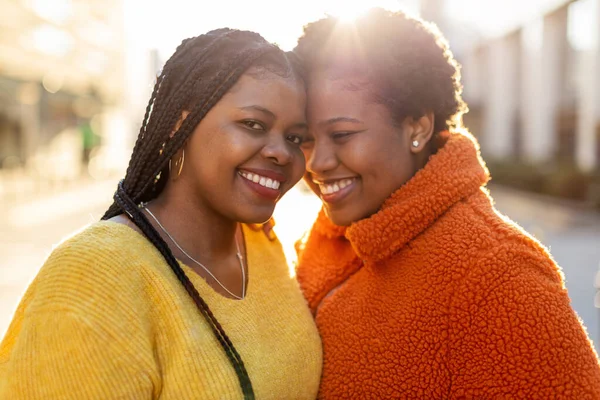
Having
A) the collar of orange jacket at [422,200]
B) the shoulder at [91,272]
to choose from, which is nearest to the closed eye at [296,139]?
the collar of orange jacket at [422,200]

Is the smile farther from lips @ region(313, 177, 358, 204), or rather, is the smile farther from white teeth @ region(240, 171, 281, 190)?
white teeth @ region(240, 171, 281, 190)

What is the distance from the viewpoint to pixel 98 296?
1763mm

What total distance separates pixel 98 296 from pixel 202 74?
839 mm

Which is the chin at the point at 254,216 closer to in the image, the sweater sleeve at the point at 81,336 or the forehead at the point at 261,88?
the forehead at the point at 261,88

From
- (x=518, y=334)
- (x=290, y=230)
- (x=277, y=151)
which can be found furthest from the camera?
(x=290, y=230)

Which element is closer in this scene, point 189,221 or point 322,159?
point 189,221

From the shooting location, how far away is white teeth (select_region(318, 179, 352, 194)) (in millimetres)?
2512

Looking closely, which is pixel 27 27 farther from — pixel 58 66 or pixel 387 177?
pixel 387 177

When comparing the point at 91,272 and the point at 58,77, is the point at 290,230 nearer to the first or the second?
the point at 91,272

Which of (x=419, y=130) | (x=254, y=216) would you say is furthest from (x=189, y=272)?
(x=419, y=130)

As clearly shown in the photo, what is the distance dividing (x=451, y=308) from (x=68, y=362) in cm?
119

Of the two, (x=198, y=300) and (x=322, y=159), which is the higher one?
(x=322, y=159)

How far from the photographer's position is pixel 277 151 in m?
2.25

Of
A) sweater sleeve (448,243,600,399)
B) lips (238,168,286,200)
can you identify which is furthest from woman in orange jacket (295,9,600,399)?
lips (238,168,286,200)
